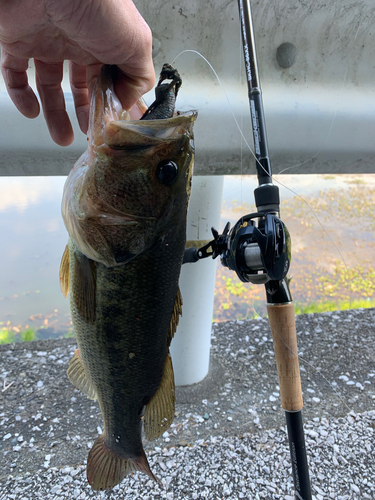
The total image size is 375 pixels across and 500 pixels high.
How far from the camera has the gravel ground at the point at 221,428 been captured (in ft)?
5.59

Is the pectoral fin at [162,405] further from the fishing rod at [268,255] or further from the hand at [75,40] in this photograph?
the hand at [75,40]

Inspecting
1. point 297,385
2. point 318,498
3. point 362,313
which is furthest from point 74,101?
point 362,313

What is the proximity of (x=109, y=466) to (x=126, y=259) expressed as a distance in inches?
31.0

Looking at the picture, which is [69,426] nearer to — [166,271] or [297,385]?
[297,385]

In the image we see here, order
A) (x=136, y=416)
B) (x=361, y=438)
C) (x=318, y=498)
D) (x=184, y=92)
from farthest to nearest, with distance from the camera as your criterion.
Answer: (x=361, y=438), (x=318, y=498), (x=184, y=92), (x=136, y=416)

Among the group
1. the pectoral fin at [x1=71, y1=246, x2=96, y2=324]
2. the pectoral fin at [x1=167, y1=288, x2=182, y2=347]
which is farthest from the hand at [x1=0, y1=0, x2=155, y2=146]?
the pectoral fin at [x1=167, y1=288, x2=182, y2=347]

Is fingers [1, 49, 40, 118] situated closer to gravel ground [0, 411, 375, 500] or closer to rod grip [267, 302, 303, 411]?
rod grip [267, 302, 303, 411]

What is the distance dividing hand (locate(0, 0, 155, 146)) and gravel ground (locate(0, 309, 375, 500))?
1.81 m

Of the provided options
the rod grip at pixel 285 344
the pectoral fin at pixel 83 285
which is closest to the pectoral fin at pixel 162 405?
the pectoral fin at pixel 83 285

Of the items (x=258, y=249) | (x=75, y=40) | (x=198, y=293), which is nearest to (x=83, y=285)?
(x=258, y=249)

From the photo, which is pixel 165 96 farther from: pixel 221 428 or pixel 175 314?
pixel 221 428

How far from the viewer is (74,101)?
130 centimetres

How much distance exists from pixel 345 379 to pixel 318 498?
0.97m

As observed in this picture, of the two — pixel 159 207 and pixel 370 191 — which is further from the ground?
pixel 370 191
